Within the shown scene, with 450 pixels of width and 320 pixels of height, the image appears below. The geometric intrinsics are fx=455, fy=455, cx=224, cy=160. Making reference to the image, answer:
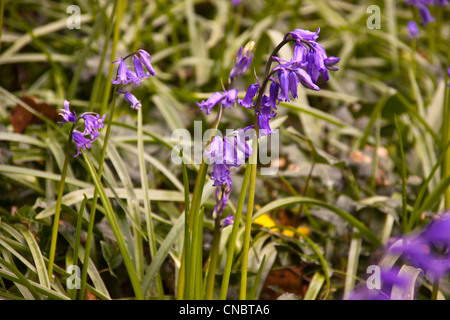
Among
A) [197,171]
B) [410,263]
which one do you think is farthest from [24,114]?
[410,263]

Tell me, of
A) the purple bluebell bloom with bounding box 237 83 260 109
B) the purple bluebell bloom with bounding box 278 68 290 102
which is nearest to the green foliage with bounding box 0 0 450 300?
the purple bluebell bloom with bounding box 237 83 260 109

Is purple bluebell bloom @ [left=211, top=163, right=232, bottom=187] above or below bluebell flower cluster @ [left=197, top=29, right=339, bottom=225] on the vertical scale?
below

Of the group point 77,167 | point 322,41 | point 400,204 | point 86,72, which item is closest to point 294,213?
point 400,204

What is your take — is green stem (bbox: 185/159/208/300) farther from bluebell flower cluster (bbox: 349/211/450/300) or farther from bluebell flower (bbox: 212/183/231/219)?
bluebell flower cluster (bbox: 349/211/450/300)

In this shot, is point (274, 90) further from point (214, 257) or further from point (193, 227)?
point (214, 257)

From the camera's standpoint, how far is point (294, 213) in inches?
103

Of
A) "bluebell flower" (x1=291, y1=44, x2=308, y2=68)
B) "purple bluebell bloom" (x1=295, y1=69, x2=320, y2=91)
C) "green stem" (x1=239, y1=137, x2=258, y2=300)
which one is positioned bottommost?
"green stem" (x1=239, y1=137, x2=258, y2=300)

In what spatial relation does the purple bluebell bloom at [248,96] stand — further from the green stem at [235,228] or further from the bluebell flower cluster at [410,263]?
the bluebell flower cluster at [410,263]

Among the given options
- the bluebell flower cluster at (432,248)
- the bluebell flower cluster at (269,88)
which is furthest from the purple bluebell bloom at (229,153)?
the bluebell flower cluster at (432,248)

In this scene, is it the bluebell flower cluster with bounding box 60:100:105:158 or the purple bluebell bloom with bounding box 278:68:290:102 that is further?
the bluebell flower cluster with bounding box 60:100:105:158

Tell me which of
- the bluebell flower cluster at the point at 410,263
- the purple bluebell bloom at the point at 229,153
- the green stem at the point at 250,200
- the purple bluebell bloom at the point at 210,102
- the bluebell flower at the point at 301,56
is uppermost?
the bluebell flower at the point at 301,56

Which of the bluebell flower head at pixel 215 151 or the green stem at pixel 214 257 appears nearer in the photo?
the bluebell flower head at pixel 215 151
